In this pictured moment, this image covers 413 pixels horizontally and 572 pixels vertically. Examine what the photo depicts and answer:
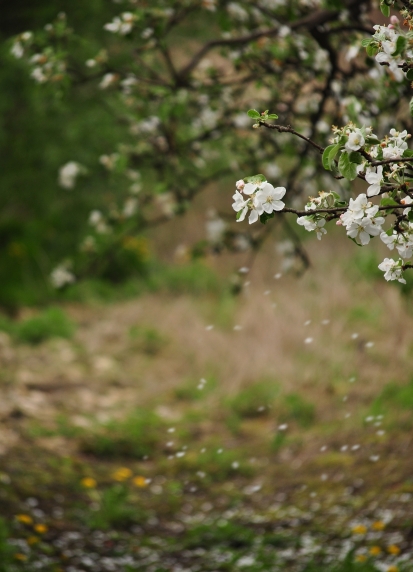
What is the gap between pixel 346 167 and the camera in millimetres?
1480

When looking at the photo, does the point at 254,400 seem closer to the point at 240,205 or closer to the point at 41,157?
the point at 240,205

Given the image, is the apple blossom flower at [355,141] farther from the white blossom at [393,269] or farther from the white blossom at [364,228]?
the white blossom at [393,269]

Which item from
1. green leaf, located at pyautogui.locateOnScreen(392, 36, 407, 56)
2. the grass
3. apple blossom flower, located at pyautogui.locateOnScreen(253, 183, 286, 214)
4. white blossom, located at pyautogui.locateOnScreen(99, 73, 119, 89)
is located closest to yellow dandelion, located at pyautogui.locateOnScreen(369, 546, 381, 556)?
apple blossom flower, located at pyautogui.locateOnScreen(253, 183, 286, 214)

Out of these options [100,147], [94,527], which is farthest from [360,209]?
[100,147]

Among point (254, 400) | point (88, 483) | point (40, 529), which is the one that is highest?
point (40, 529)

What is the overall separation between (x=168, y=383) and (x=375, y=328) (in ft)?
6.21

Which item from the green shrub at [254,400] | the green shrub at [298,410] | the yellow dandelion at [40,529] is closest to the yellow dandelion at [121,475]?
the yellow dandelion at [40,529]

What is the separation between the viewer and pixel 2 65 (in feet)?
25.6

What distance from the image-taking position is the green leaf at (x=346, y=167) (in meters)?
1.48

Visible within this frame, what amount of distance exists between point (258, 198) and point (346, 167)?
21 cm

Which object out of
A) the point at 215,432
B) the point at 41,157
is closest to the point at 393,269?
the point at 215,432

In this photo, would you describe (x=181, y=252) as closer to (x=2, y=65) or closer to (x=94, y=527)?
(x=94, y=527)

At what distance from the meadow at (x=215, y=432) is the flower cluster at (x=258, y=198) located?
147 cm

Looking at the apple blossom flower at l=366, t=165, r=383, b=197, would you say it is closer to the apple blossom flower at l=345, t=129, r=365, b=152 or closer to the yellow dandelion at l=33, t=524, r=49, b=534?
the apple blossom flower at l=345, t=129, r=365, b=152
